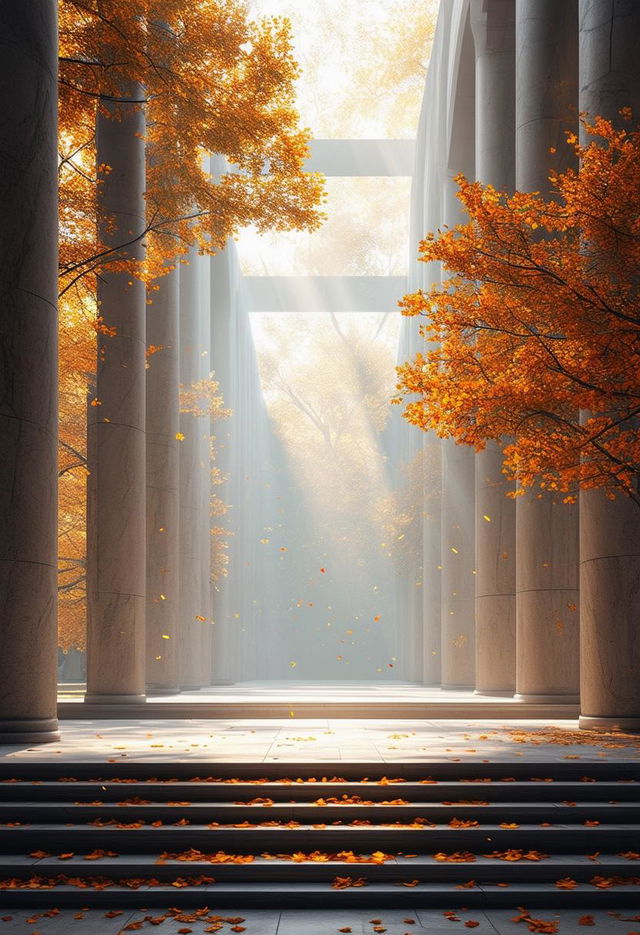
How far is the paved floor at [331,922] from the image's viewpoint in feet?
25.7

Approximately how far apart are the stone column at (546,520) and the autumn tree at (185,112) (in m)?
3.83

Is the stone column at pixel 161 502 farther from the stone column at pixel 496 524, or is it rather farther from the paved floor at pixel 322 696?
the stone column at pixel 496 524

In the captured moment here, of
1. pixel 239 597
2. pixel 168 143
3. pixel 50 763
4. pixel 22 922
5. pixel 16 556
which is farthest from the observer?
pixel 239 597

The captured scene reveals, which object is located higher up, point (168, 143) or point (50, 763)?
point (168, 143)

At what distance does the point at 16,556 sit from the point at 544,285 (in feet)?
20.8

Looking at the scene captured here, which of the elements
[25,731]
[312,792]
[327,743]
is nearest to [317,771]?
[312,792]

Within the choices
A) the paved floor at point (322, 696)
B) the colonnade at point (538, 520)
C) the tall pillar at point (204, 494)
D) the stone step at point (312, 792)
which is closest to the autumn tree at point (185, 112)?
the colonnade at point (538, 520)

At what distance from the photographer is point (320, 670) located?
72.7 metres

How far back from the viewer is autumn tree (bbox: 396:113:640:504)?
12.6m

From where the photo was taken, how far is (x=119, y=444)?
62.8 ft

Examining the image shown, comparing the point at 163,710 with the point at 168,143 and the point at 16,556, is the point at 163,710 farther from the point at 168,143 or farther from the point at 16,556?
the point at 168,143

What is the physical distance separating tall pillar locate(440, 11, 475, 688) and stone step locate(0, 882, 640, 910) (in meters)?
23.5

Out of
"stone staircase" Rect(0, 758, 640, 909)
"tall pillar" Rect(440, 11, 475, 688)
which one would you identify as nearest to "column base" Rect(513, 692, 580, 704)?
"stone staircase" Rect(0, 758, 640, 909)

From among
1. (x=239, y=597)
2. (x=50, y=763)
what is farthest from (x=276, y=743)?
(x=239, y=597)
